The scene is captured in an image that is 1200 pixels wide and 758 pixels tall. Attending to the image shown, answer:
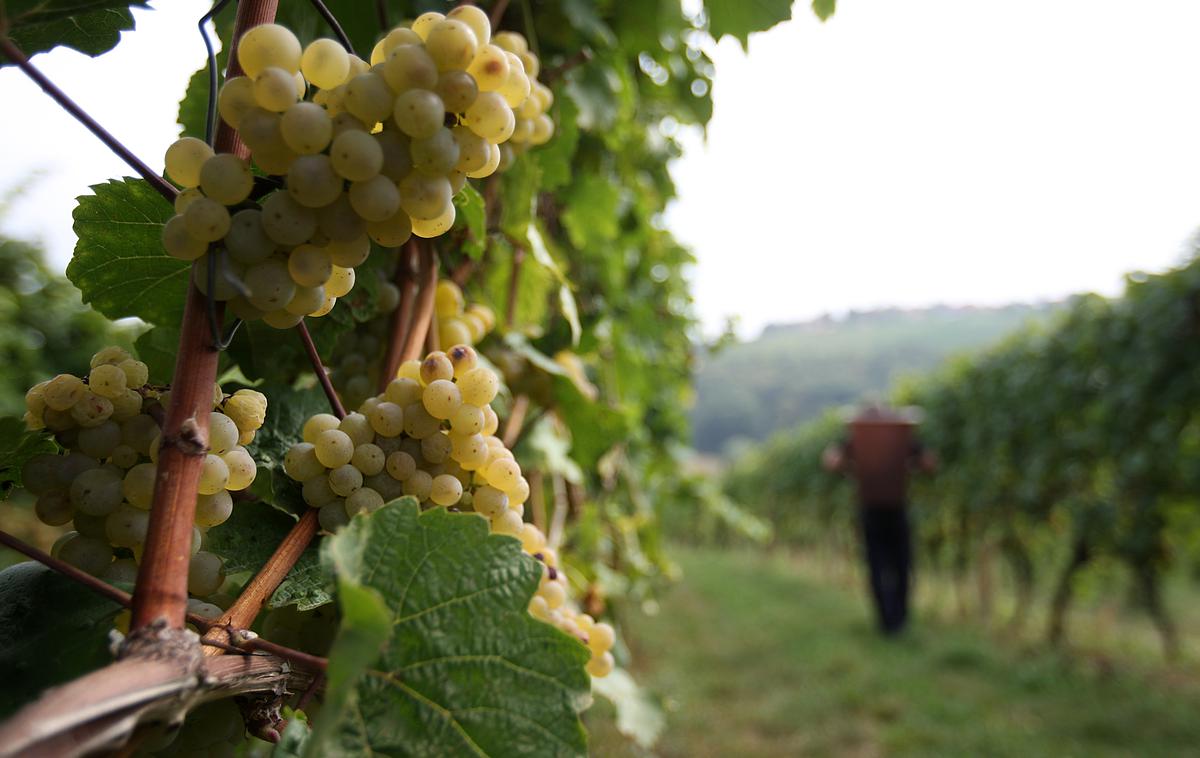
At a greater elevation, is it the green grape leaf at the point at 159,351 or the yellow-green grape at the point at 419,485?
the green grape leaf at the point at 159,351

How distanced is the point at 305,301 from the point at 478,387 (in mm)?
180

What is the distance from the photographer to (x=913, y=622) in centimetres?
1017

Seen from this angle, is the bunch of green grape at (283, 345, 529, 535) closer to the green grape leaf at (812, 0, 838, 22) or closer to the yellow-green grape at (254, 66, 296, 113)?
the yellow-green grape at (254, 66, 296, 113)

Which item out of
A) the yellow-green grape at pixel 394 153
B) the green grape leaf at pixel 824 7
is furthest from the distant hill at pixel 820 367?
the yellow-green grape at pixel 394 153

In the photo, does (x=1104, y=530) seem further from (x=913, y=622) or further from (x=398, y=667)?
(x=398, y=667)

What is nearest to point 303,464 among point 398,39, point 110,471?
point 110,471

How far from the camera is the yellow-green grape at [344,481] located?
0.63m

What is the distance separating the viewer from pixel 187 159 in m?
0.53

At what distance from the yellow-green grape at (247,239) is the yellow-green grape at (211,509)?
185mm

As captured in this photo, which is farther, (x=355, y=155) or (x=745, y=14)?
(x=745, y=14)

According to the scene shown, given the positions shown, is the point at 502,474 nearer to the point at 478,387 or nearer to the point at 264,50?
the point at 478,387

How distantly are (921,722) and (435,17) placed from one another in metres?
6.23

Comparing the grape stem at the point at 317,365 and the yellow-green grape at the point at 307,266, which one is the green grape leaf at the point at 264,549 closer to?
the grape stem at the point at 317,365

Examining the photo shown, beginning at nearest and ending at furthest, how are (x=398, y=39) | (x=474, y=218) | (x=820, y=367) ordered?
(x=398, y=39) < (x=474, y=218) < (x=820, y=367)
